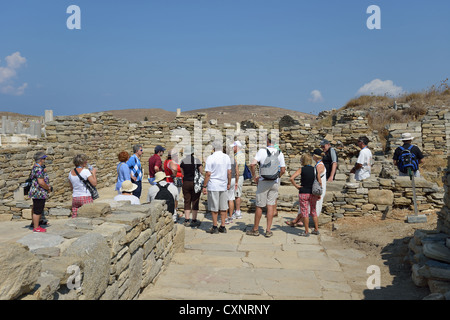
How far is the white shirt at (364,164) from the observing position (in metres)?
8.19

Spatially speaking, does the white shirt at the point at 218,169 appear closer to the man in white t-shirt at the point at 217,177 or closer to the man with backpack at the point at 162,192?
the man in white t-shirt at the point at 217,177

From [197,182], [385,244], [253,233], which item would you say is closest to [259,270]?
[253,233]

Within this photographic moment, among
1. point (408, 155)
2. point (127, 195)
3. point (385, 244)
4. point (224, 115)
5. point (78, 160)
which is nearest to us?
point (127, 195)

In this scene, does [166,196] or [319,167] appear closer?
[166,196]

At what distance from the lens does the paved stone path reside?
13.8ft

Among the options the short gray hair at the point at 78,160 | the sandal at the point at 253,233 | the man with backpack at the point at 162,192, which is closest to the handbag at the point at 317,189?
the sandal at the point at 253,233

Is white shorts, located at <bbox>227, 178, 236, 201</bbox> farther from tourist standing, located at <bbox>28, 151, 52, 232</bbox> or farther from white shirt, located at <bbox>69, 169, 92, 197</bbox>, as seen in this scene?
tourist standing, located at <bbox>28, 151, 52, 232</bbox>

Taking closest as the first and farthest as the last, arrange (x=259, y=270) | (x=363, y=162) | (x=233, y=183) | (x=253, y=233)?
(x=259, y=270)
(x=253, y=233)
(x=233, y=183)
(x=363, y=162)

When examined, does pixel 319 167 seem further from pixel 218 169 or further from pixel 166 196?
pixel 166 196

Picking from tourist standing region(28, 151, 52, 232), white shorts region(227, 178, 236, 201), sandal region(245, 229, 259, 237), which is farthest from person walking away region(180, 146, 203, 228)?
tourist standing region(28, 151, 52, 232)

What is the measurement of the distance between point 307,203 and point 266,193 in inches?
33.7

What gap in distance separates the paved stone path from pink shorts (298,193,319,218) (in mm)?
506

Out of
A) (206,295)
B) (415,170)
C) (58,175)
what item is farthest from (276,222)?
(58,175)

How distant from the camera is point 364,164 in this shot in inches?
324
